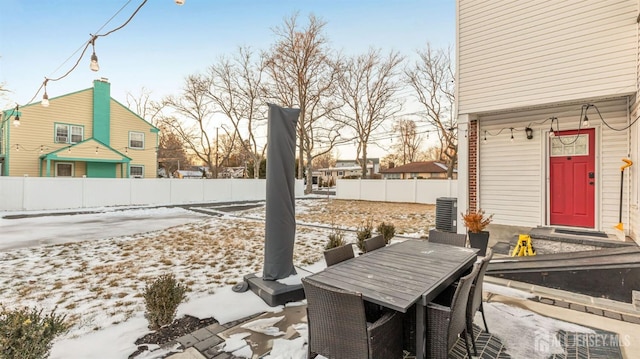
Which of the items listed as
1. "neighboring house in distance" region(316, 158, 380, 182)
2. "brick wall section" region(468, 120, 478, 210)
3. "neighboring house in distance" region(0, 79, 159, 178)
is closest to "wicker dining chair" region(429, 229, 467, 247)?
"brick wall section" region(468, 120, 478, 210)

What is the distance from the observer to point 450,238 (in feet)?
12.1

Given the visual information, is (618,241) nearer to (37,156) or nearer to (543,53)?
(543,53)

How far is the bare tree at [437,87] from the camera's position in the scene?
1900 cm

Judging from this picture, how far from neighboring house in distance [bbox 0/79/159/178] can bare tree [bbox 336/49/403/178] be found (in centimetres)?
1390

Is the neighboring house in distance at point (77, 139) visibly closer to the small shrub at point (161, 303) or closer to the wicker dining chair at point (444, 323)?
the small shrub at point (161, 303)

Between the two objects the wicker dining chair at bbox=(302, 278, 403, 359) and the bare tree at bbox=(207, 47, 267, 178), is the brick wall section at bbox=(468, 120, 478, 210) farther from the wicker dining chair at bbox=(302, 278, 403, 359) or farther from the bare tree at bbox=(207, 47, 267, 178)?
the bare tree at bbox=(207, 47, 267, 178)

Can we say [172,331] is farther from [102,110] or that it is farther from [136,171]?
[102,110]

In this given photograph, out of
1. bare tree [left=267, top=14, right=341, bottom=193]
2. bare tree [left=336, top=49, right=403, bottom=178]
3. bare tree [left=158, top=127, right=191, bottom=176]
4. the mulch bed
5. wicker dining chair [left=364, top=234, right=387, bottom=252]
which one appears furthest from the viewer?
bare tree [left=158, top=127, right=191, bottom=176]

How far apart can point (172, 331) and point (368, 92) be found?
2166 centimetres

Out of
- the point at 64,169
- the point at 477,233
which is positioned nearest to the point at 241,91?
the point at 64,169

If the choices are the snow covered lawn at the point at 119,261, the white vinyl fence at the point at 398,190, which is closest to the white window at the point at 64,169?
the snow covered lawn at the point at 119,261

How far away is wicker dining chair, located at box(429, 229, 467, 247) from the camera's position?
3.63 m

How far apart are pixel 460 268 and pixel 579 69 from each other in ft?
16.0

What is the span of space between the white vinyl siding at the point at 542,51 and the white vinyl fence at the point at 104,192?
14.6m
